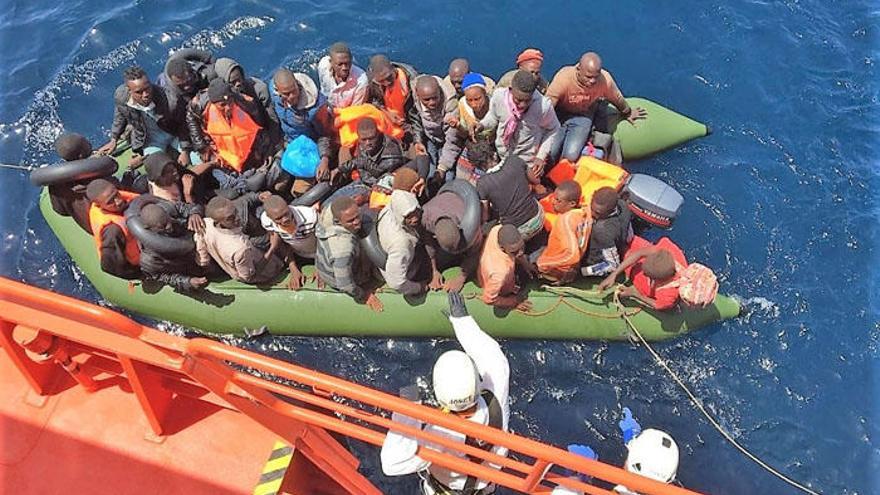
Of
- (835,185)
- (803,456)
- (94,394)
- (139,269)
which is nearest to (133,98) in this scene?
(139,269)

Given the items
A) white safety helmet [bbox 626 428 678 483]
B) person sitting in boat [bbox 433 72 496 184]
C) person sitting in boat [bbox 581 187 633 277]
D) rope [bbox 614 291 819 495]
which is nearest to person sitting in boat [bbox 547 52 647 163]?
person sitting in boat [bbox 433 72 496 184]

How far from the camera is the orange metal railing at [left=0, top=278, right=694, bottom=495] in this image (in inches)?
123

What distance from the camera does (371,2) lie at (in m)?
9.39

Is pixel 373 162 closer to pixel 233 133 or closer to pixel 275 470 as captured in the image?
pixel 233 133

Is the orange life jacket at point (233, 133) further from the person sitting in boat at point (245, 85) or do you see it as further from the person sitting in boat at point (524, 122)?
the person sitting in boat at point (524, 122)

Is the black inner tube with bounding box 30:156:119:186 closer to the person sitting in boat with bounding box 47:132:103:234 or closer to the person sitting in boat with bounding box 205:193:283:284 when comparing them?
the person sitting in boat with bounding box 47:132:103:234

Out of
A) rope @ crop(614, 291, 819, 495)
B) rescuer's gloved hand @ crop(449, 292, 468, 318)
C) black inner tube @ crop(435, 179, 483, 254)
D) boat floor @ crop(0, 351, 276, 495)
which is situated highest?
black inner tube @ crop(435, 179, 483, 254)

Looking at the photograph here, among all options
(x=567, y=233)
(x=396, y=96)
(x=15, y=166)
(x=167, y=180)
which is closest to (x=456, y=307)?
(x=567, y=233)

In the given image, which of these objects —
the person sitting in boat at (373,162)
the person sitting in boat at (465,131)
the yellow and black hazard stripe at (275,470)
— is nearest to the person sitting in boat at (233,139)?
the person sitting in boat at (373,162)

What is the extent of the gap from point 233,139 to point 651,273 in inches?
150

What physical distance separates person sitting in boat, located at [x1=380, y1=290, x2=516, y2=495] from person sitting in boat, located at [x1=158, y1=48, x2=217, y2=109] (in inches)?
133

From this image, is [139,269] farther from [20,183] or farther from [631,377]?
[631,377]

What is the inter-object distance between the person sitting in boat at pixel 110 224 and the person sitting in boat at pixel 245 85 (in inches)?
55.2

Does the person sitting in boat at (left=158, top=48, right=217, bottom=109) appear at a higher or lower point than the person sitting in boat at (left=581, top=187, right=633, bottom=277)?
higher
